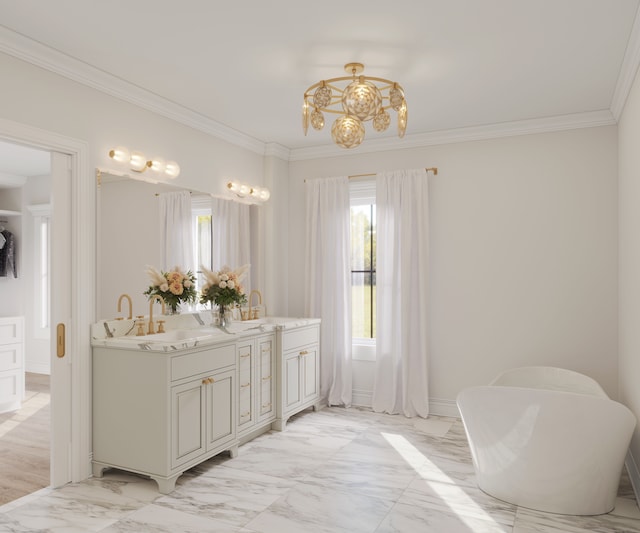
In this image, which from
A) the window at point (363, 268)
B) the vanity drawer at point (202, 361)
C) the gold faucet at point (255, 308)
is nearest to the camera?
the vanity drawer at point (202, 361)

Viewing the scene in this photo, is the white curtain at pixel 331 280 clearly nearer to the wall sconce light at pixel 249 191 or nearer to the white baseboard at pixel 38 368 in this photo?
the wall sconce light at pixel 249 191

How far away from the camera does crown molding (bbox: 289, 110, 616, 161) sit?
4238 millimetres

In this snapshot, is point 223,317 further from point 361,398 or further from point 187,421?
point 361,398

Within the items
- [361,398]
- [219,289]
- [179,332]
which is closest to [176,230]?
[219,289]

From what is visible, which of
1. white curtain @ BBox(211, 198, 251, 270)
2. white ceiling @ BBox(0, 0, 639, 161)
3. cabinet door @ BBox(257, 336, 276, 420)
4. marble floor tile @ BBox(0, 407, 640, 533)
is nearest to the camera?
white ceiling @ BBox(0, 0, 639, 161)

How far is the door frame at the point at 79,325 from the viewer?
322 centimetres

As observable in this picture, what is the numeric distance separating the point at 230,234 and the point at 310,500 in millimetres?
2523

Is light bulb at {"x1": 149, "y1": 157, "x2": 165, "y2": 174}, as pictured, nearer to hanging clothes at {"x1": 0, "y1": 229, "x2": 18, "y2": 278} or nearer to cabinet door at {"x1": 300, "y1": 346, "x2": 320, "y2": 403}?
cabinet door at {"x1": 300, "y1": 346, "x2": 320, "y2": 403}

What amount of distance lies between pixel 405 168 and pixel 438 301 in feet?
4.33

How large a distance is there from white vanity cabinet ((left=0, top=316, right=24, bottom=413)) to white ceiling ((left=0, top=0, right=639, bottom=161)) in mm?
2974

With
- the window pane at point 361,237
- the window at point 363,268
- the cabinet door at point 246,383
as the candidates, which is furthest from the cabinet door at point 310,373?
the window pane at point 361,237

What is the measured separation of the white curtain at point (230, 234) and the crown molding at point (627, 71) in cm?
322

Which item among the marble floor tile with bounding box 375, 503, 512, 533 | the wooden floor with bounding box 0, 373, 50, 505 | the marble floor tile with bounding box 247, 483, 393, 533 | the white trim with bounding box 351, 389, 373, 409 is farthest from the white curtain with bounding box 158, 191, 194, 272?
the marble floor tile with bounding box 375, 503, 512, 533

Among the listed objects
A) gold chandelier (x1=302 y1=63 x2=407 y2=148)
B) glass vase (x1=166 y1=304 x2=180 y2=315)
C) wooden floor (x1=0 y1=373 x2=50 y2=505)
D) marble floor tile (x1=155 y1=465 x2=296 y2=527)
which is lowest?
marble floor tile (x1=155 y1=465 x2=296 y2=527)
